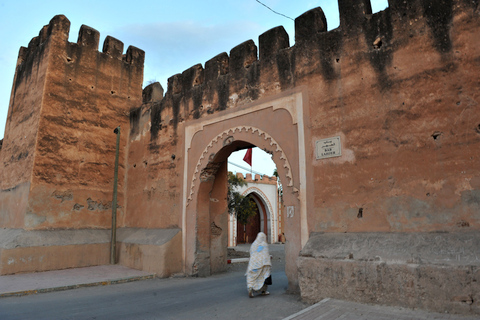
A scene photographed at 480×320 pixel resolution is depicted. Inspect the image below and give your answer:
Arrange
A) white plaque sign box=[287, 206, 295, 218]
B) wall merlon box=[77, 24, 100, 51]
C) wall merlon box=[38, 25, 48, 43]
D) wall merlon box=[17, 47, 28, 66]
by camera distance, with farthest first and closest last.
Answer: wall merlon box=[17, 47, 28, 66], wall merlon box=[77, 24, 100, 51], wall merlon box=[38, 25, 48, 43], white plaque sign box=[287, 206, 295, 218]

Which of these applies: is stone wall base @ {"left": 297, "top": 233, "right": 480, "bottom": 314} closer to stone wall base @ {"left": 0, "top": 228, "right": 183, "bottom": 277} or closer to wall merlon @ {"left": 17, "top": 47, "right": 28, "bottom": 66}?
stone wall base @ {"left": 0, "top": 228, "right": 183, "bottom": 277}

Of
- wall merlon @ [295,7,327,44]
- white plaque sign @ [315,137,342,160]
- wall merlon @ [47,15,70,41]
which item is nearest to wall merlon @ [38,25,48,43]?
wall merlon @ [47,15,70,41]

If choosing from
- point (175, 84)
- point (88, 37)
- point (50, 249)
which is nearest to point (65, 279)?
point (50, 249)

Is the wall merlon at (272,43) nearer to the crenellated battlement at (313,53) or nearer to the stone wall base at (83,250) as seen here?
the crenellated battlement at (313,53)

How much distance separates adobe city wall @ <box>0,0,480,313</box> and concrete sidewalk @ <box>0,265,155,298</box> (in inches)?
26.1

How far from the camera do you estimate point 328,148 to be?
5352 millimetres

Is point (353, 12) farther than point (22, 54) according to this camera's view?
No

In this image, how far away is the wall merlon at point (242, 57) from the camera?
6.95 meters

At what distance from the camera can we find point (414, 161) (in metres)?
4.50

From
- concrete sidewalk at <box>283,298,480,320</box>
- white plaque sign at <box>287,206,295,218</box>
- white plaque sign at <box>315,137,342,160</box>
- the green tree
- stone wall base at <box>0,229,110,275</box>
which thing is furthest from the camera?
the green tree

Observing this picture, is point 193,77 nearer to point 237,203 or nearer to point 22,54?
point 22,54

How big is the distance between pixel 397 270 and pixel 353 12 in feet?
13.1

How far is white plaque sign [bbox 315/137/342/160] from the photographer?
525 cm

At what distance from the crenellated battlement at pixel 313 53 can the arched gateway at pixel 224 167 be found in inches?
14.7
